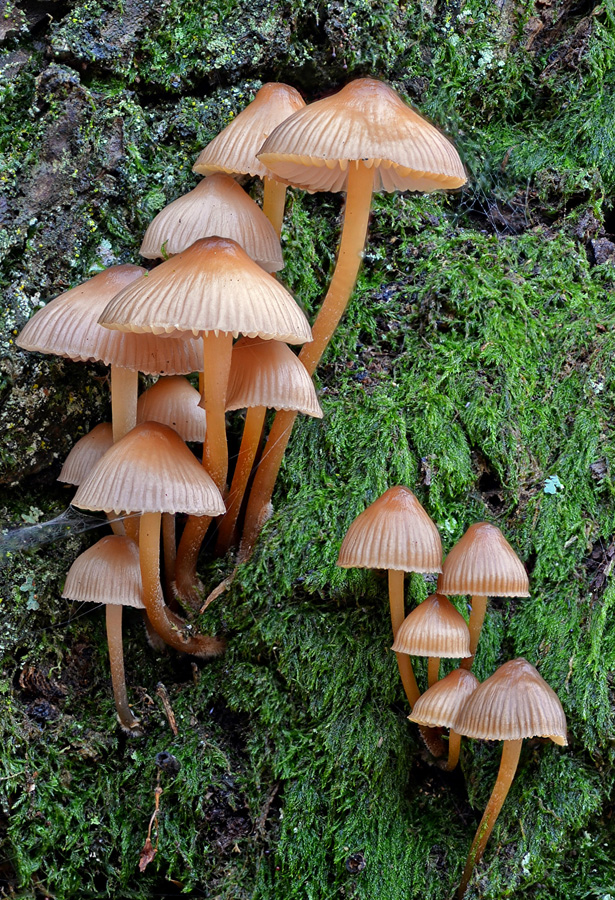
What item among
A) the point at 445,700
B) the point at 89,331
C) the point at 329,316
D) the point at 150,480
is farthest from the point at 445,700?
the point at 89,331

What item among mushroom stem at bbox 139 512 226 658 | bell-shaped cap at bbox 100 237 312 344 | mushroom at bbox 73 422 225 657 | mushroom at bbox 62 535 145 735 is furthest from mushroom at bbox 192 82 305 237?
mushroom at bbox 62 535 145 735

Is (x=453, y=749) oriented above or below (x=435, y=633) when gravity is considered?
below

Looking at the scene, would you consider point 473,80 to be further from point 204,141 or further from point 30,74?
point 30,74

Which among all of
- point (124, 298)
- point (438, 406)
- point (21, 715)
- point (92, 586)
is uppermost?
point (124, 298)

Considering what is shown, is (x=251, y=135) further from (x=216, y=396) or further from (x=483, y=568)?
(x=483, y=568)

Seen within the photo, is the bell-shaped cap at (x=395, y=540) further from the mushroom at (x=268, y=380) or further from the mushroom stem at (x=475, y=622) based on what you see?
the mushroom at (x=268, y=380)

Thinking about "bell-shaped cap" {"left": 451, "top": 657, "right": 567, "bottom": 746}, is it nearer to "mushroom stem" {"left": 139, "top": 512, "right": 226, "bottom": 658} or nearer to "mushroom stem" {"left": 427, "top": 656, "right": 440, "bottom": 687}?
"mushroom stem" {"left": 427, "top": 656, "right": 440, "bottom": 687}

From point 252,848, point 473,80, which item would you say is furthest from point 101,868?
point 473,80
